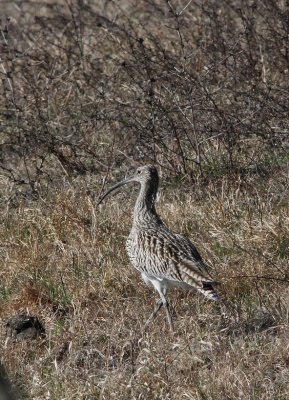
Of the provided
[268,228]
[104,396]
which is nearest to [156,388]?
[104,396]

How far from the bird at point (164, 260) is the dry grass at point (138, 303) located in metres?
0.22

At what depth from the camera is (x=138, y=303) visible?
24.7ft

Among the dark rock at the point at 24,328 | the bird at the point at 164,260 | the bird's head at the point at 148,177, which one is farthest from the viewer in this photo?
the bird's head at the point at 148,177

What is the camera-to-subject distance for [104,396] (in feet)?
20.6

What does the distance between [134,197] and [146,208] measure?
5.18ft

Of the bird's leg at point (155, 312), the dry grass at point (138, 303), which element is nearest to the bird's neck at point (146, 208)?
the dry grass at point (138, 303)

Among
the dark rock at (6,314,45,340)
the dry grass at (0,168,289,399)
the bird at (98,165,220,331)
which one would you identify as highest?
the bird at (98,165,220,331)

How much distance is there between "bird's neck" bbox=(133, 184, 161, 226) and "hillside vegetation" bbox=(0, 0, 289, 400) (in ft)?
1.14

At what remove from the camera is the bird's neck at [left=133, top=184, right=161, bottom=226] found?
7836mm

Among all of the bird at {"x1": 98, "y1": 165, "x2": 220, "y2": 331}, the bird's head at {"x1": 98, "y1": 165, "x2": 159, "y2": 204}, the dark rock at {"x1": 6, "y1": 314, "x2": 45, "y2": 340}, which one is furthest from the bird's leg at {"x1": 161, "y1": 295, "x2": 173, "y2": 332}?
the bird's head at {"x1": 98, "y1": 165, "x2": 159, "y2": 204}

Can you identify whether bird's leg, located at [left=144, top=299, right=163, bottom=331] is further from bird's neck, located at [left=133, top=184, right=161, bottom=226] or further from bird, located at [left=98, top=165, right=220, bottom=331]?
bird's neck, located at [left=133, top=184, right=161, bottom=226]

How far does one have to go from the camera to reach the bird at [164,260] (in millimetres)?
6883

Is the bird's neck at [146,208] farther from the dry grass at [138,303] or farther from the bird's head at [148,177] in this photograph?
the dry grass at [138,303]

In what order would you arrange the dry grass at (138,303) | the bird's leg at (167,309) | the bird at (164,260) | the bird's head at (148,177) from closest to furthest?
the dry grass at (138,303), the bird at (164,260), the bird's leg at (167,309), the bird's head at (148,177)
